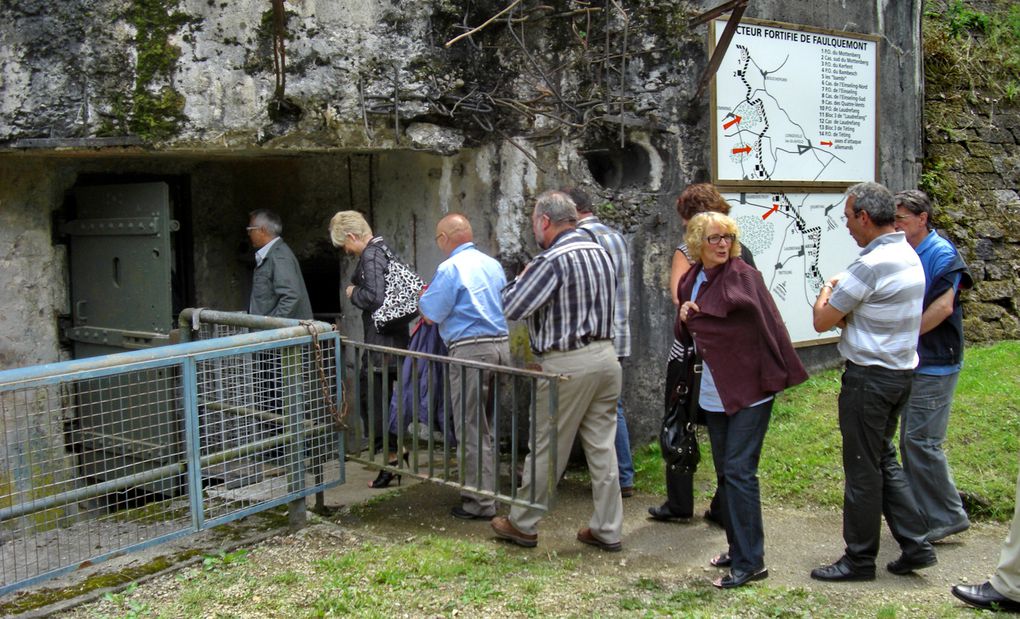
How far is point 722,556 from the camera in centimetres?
448

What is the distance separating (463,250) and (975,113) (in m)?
5.88

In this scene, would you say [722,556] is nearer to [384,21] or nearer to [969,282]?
[969,282]

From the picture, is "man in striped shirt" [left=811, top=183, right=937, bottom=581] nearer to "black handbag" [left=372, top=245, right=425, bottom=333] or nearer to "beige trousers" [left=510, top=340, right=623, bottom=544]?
"beige trousers" [left=510, top=340, right=623, bottom=544]

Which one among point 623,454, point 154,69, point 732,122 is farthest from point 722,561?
point 154,69

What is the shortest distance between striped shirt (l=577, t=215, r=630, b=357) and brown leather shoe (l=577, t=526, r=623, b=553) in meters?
0.98

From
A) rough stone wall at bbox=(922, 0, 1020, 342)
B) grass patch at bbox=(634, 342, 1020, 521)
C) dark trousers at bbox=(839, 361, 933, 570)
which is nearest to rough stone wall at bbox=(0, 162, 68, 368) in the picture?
grass patch at bbox=(634, 342, 1020, 521)

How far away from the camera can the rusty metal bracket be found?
5824mm

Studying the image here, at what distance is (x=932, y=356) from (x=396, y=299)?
295 centimetres

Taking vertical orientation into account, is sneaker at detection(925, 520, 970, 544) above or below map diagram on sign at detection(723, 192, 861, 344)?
below

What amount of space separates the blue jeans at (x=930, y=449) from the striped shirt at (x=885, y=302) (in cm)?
55

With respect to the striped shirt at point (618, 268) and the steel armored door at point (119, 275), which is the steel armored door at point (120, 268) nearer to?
the steel armored door at point (119, 275)

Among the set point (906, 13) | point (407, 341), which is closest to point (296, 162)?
point (407, 341)

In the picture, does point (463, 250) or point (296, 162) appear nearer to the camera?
point (463, 250)

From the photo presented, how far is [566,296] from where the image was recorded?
4508 millimetres
